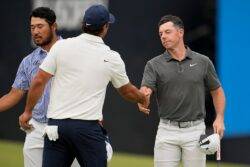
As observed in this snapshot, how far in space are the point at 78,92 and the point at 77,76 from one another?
4.5 inches

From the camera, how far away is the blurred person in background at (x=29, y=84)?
290 inches

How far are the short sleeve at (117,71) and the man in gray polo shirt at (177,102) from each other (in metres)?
0.65

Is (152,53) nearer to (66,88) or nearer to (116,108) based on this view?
(116,108)

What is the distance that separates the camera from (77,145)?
6629mm

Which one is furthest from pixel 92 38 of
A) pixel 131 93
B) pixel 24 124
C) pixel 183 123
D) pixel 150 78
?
pixel 183 123

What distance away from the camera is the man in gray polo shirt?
7516 millimetres

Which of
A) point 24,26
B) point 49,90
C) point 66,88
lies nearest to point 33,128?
point 49,90

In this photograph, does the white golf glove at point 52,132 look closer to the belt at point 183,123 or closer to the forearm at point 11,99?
the forearm at point 11,99

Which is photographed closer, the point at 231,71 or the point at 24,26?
the point at 231,71

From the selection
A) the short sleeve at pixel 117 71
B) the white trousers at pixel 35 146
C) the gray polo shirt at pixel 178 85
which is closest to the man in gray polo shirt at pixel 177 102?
the gray polo shirt at pixel 178 85

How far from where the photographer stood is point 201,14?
11773 mm

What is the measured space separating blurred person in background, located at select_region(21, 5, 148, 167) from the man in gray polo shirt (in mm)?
871

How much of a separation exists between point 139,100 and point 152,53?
15.8ft

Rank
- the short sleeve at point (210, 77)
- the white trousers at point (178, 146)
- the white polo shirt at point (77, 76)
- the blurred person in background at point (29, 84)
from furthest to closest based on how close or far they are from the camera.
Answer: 1. the short sleeve at point (210, 77)
2. the white trousers at point (178, 146)
3. the blurred person in background at point (29, 84)
4. the white polo shirt at point (77, 76)
